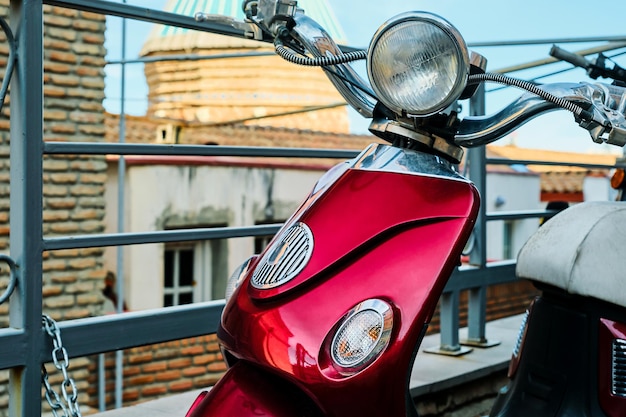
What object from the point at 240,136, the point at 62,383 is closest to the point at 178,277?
the point at 240,136

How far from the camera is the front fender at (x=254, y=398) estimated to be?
1.09 meters

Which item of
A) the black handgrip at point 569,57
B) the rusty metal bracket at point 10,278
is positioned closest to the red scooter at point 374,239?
the rusty metal bracket at point 10,278

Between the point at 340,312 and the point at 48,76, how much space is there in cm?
594

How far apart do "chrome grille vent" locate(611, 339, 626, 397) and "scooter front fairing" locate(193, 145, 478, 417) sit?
0.53m

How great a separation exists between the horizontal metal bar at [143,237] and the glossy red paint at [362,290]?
0.73 meters

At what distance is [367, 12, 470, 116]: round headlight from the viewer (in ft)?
3.62

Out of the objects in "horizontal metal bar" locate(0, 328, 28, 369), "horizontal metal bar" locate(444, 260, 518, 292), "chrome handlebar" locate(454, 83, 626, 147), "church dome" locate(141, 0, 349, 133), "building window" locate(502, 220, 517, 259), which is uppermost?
"church dome" locate(141, 0, 349, 133)

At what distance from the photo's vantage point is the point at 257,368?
45.4 inches

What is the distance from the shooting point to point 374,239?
1.14 meters

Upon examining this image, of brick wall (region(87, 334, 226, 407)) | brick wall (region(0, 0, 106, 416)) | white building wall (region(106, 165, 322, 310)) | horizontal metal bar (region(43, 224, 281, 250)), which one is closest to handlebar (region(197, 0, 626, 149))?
horizontal metal bar (region(43, 224, 281, 250))

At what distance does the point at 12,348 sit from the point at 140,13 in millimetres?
819

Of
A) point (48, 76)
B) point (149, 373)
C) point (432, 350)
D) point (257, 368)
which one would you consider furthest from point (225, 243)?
point (257, 368)

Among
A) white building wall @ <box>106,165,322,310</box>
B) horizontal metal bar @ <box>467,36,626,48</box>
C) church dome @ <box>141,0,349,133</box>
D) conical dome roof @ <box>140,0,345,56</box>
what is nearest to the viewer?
horizontal metal bar @ <box>467,36,626,48</box>

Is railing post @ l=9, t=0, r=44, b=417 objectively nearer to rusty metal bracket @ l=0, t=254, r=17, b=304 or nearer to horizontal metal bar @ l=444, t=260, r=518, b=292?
rusty metal bracket @ l=0, t=254, r=17, b=304
